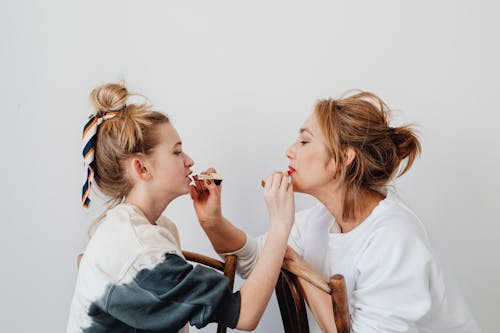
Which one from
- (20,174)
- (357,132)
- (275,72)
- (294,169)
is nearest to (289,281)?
(294,169)

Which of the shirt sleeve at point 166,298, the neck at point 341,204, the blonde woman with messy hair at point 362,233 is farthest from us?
the neck at point 341,204

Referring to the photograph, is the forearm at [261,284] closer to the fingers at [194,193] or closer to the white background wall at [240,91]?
the fingers at [194,193]

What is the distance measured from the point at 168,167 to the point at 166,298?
35cm

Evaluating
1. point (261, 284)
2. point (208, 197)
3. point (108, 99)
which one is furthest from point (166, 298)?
point (108, 99)

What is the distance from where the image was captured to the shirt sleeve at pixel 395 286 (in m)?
0.95

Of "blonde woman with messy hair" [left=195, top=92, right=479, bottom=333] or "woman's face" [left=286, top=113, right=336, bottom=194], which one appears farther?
"woman's face" [left=286, top=113, right=336, bottom=194]

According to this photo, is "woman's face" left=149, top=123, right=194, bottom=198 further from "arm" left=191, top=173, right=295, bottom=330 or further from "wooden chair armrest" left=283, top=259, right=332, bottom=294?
"wooden chair armrest" left=283, top=259, right=332, bottom=294

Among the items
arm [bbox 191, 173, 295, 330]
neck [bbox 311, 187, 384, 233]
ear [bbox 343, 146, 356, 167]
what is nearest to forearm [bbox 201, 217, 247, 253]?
arm [bbox 191, 173, 295, 330]

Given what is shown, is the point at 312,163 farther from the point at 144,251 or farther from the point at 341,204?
the point at 144,251

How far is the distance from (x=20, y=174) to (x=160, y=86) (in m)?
0.51

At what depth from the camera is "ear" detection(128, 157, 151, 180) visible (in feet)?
3.54

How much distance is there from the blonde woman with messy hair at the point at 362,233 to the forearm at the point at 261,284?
15 centimetres

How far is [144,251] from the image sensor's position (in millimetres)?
883

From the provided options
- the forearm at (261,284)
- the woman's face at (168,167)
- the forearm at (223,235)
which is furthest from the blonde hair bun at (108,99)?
the forearm at (261,284)
